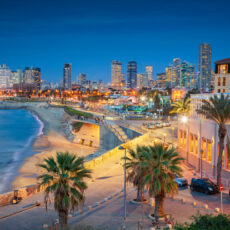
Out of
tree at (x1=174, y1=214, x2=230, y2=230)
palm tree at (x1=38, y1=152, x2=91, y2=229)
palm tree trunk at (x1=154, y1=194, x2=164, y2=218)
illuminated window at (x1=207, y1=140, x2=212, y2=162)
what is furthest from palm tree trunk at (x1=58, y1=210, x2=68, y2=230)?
illuminated window at (x1=207, y1=140, x2=212, y2=162)

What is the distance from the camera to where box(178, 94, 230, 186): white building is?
24.2m

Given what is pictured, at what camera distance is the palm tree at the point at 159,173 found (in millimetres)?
13953

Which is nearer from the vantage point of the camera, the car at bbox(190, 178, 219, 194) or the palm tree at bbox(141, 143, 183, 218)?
the palm tree at bbox(141, 143, 183, 218)

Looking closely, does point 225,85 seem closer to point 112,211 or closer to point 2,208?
point 112,211

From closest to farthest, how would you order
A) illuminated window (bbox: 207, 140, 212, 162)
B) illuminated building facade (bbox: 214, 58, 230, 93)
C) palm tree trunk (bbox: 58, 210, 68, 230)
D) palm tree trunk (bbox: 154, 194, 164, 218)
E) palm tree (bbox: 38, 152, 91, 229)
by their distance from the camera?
palm tree (bbox: 38, 152, 91, 229) → palm tree trunk (bbox: 58, 210, 68, 230) → palm tree trunk (bbox: 154, 194, 164, 218) → illuminated window (bbox: 207, 140, 212, 162) → illuminated building facade (bbox: 214, 58, 230, 93)

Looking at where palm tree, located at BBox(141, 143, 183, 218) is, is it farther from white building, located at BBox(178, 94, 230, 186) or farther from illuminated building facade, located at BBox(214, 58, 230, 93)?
illuminated building facade, located at BBox(214, 58, 230, 93)

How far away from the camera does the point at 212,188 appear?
18875 millimetres

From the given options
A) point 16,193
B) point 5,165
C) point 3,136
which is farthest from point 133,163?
point 3,136

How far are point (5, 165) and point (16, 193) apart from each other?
19.4 meters

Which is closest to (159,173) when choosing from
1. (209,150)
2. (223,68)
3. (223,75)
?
(209,150)

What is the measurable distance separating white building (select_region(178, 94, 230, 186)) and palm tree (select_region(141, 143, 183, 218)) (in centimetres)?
859

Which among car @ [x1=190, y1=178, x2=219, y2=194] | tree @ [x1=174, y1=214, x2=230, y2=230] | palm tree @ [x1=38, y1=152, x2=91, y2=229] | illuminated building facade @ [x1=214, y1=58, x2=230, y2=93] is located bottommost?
car @ [x1=190, y1=178, x2=219, y2=194]

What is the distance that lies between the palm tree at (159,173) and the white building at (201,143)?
8.59m

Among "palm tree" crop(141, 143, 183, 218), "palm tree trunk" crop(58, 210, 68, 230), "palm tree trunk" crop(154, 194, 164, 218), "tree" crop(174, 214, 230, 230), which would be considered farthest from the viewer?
"palm tree trunk" crop(154, 194, 164, 218)
